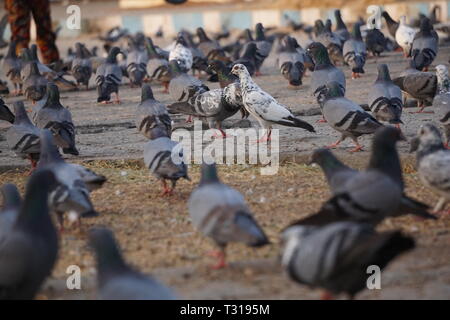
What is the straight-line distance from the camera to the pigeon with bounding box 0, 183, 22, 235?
511 centimetres

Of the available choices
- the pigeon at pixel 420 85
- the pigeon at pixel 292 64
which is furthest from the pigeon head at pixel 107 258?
the pigeon at pixel 292 64

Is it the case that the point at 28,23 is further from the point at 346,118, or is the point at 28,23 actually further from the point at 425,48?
the point at 346,118

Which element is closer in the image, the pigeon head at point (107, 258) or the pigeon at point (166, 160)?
the pigeon head at point (107, 258)

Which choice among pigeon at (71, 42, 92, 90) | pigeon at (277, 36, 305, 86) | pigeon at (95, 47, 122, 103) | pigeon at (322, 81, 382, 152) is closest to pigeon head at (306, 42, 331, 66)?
pigeon at (277, 36, 305, 86)

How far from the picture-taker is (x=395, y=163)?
5465mm

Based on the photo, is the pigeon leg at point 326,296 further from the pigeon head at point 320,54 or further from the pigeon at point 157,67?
the pigeon at point 157,67

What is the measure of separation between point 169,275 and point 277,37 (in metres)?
18.1

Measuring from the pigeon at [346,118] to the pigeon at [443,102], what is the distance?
579mm

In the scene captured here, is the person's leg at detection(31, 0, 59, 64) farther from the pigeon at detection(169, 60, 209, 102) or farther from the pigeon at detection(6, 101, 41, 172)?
the pigeon at detection(6, 101, 41, 172)

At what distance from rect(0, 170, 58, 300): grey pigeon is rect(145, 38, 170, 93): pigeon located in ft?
29.7

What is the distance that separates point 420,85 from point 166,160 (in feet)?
14.1

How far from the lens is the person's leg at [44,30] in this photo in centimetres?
1692

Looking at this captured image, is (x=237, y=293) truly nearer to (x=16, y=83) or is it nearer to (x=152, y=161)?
(x=152, y=161)

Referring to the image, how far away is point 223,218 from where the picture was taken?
499 cm
